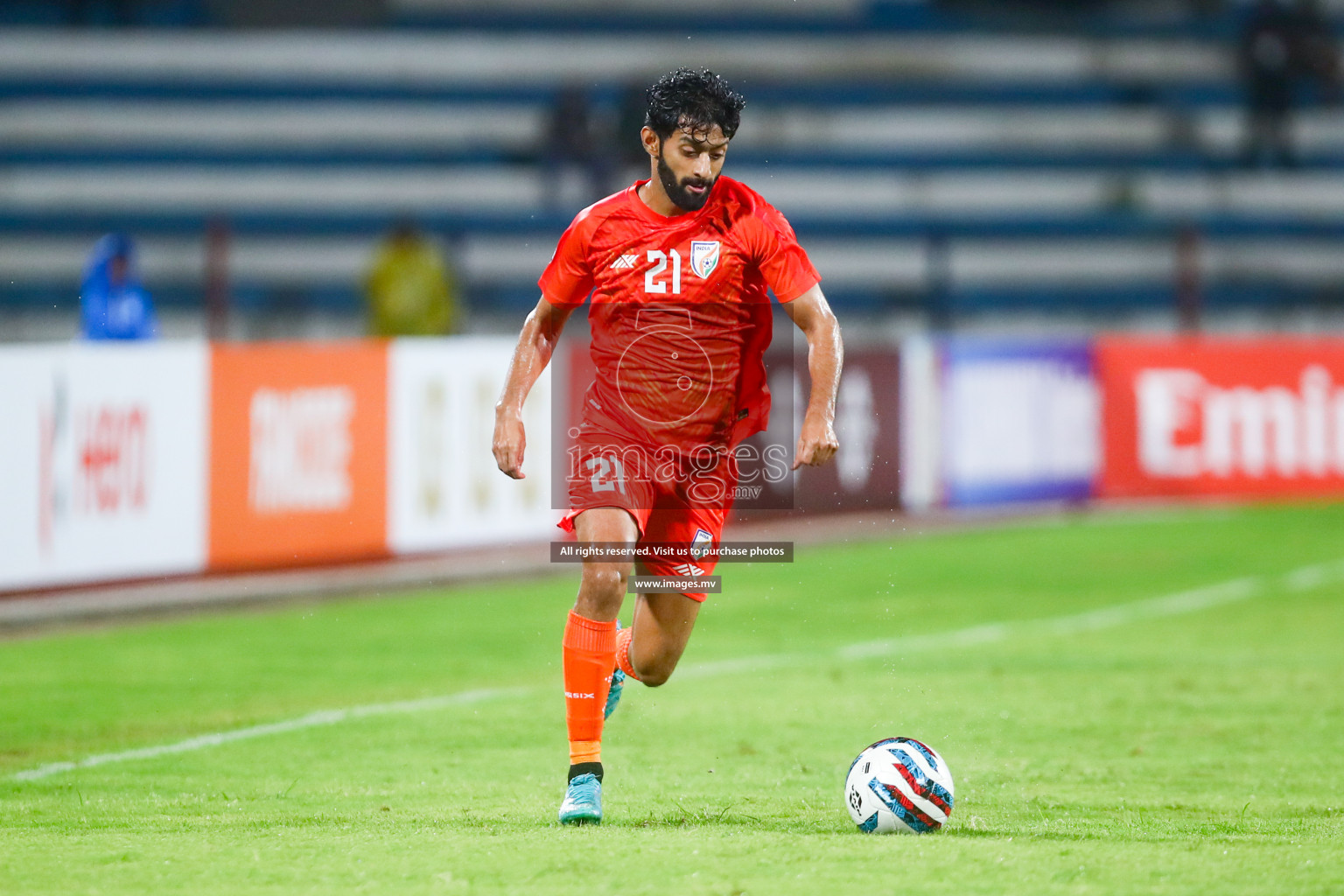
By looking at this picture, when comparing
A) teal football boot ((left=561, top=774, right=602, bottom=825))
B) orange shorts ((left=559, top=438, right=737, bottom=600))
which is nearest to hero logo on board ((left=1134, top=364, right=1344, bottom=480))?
orange shorts ((left=559, top=438, right=737, bottom=600))

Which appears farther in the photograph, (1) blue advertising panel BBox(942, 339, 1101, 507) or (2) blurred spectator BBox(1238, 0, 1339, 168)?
(2) blurred spectator BBox(1238, 0, 1339, 168)

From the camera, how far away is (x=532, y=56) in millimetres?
23906

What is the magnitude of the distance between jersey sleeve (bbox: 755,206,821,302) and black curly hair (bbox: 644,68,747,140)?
0.34 metres

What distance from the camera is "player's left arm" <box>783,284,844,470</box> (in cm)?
582

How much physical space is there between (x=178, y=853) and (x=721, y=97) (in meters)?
2.65

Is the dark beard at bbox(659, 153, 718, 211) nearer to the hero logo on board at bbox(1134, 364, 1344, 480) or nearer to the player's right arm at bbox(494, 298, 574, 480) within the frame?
the player's right arm at bbox(494, 298, 574, 480)

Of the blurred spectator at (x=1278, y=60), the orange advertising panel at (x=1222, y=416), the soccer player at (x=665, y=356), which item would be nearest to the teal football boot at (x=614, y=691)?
the soccer player at (x=665, y=356)

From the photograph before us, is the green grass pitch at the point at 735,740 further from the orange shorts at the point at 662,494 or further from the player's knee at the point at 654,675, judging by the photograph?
the orange shorts at the point at 662,494

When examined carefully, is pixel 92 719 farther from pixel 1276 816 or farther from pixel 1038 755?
pixel 1276 816

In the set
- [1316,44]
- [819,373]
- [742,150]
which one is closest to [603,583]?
[819,373]

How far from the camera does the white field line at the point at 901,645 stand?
7.58 metres

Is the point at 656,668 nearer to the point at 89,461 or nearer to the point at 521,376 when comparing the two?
the point at 521,376

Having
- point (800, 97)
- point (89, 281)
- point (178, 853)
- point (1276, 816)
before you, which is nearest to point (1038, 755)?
point (1276, 816)

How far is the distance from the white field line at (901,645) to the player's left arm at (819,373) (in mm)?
2956
